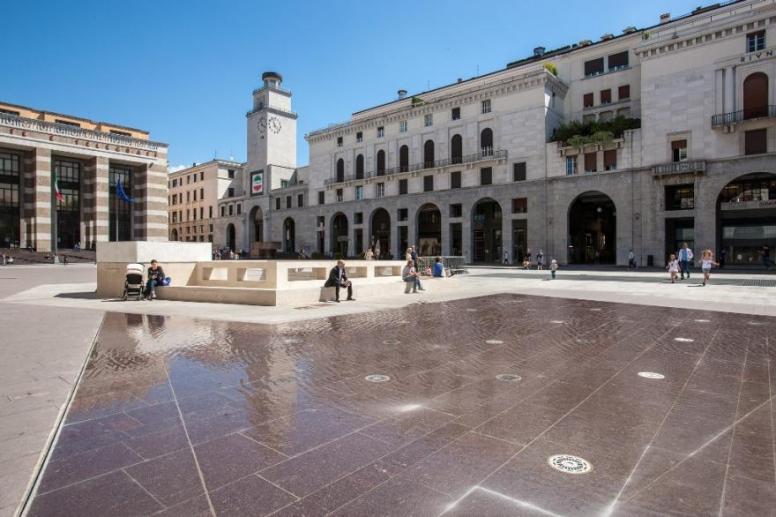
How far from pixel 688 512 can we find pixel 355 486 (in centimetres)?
206

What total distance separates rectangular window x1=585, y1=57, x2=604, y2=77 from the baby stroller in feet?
148

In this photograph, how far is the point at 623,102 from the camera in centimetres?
4091

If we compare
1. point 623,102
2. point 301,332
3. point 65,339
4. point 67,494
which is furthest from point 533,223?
point 67,494

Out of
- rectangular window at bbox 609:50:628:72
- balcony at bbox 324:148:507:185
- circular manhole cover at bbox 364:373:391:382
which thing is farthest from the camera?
balcony at bbox 324:148:507:185

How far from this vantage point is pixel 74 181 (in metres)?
53.8

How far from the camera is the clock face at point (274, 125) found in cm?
6894

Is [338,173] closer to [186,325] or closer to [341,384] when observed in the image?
[186,325]

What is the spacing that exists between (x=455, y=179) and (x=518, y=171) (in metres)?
7.28

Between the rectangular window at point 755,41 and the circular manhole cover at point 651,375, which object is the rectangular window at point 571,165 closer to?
the rectangular window at point 755,41

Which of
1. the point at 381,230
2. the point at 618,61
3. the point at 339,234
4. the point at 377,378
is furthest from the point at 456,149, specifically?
the point at 377,378

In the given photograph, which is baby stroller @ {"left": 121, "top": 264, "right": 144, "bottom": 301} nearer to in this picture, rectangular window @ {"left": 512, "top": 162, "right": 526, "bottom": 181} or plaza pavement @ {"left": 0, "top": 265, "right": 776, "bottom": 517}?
plaza pavement @ {"left": 0, "top": 265, "right": 776, "bottom": 517}

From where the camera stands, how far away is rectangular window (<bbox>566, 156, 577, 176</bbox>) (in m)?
40.6

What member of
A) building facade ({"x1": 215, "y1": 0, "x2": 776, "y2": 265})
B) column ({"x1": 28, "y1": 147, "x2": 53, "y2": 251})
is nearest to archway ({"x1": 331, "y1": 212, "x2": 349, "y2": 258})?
building facade ({"x1": 215, "y1": 0, "x2": 776, "y2": 265})

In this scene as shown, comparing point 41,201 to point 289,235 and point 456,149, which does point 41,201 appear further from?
point 456,149
